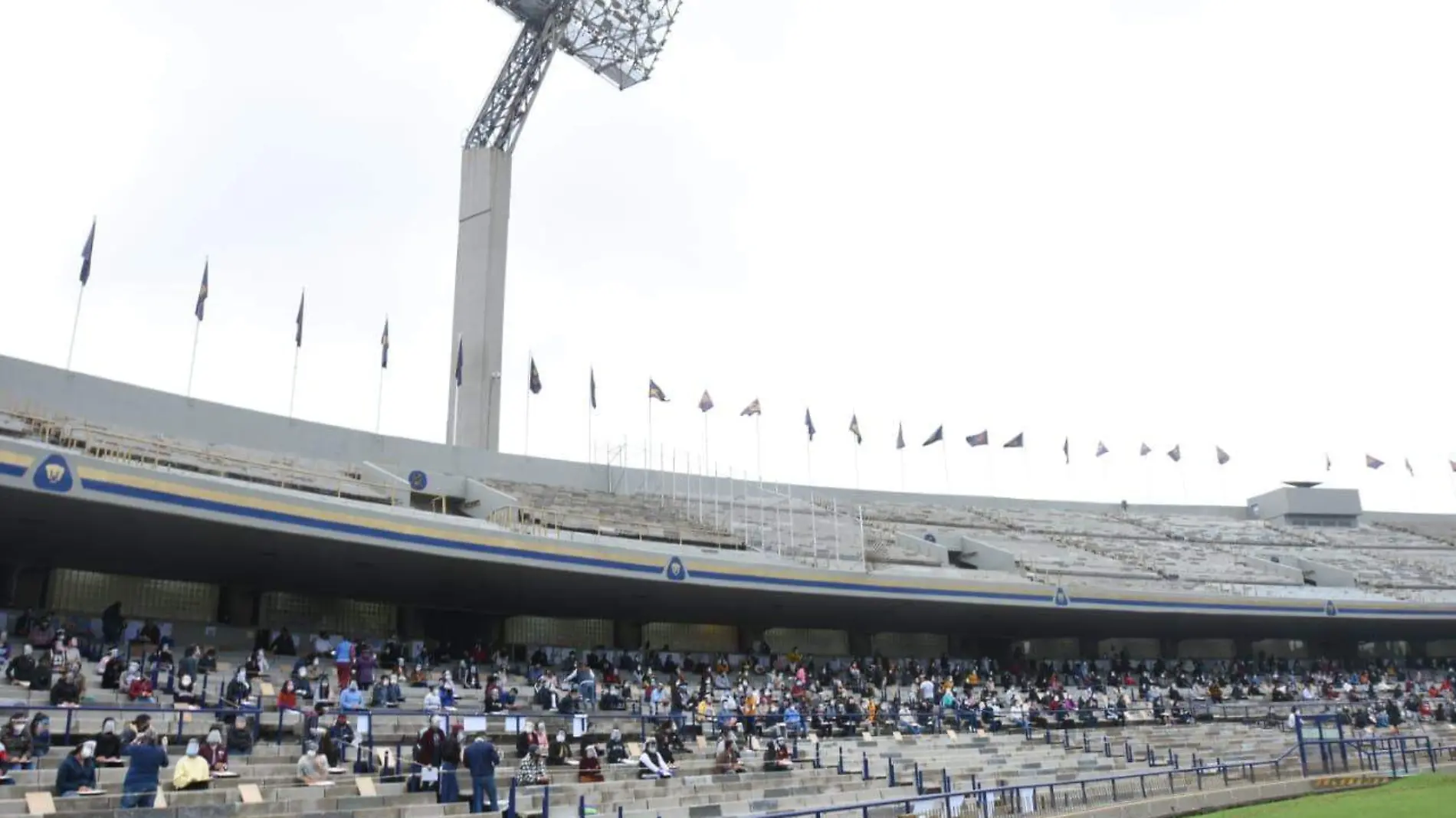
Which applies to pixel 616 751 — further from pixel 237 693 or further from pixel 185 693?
pixel 185 693

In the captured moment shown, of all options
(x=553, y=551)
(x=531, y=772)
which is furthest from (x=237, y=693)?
(x=553, y=551)

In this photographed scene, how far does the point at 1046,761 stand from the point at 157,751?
19.8 meters

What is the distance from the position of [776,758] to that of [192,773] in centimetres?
1115

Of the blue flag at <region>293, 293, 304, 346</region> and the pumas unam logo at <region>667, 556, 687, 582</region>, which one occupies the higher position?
the blue flag at <region>293, 293, 304, 346</region>

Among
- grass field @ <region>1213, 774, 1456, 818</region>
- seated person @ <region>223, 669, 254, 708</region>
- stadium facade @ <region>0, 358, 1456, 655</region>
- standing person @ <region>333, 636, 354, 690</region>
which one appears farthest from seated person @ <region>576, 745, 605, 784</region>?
stadium facade @ <region>0, 358, 1456, 655</region>

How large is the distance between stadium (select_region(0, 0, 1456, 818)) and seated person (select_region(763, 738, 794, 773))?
0.28 ft

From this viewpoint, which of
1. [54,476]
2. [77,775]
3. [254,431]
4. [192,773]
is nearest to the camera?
[77,775]

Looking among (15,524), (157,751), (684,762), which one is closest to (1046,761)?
(684,762)

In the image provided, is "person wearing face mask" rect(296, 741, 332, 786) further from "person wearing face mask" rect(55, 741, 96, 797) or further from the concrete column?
the concrete column

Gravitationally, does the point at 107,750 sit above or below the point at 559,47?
below

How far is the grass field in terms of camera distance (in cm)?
1555

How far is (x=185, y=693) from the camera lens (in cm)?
1897

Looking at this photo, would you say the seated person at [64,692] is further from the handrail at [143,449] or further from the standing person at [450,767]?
the handrail at [143,449]

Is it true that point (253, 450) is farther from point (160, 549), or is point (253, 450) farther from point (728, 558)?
point (728, 558)
